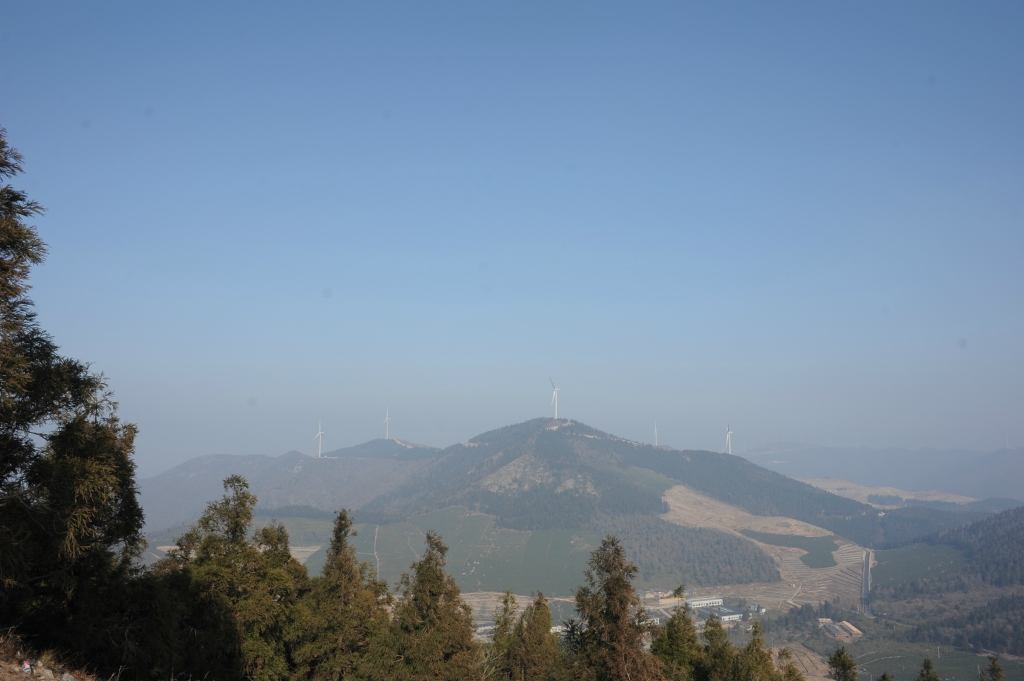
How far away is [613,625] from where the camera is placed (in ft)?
90.1

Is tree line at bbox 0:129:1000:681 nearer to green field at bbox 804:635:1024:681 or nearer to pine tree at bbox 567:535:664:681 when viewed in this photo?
pine tree at bbox 567:535:664:681

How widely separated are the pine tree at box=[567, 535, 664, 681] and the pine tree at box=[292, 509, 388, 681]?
12.0 meters

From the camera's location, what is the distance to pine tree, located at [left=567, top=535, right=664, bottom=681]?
27.1 metres

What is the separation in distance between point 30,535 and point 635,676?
21951 mm

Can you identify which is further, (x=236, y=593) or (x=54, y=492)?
(x=236, y=593)

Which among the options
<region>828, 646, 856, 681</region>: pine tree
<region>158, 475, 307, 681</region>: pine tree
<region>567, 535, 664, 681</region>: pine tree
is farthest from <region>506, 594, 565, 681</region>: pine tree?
<region>828, 646, 856, 681</region>: pine tree

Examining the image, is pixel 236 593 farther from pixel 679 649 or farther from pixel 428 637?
pixel 679 649

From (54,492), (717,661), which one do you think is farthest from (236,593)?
(717,661)

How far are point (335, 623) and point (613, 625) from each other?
1444 cm

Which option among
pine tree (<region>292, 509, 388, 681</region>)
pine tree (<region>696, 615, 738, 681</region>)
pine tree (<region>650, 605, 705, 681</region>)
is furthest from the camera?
pine tree (<region>650, 605, 705, 681</region>)

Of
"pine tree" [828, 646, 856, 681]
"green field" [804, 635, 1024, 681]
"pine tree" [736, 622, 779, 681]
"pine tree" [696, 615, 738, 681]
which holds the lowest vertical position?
"green field" [804, 635, 1024, 681]

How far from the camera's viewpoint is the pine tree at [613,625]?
88.8 feet

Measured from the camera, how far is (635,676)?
2689cm

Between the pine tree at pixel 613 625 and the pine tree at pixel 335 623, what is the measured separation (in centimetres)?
1199
